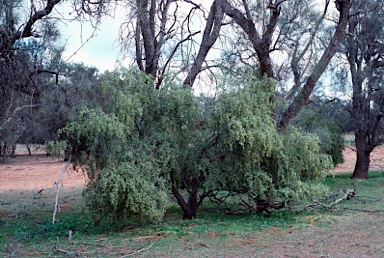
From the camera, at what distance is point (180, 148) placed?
12.0m

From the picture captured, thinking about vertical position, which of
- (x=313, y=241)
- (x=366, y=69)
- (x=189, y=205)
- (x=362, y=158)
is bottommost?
(x=313, y=241)

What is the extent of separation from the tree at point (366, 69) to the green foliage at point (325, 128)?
1.51m

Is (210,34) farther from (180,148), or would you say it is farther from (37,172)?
(37,172)

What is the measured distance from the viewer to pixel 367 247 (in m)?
9.21

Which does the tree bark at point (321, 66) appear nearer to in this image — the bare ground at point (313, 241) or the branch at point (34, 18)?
the bare ground at point (313, 241)

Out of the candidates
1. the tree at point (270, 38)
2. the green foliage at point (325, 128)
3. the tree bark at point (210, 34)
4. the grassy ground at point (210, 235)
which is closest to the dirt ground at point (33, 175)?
the grassy ground at point (210, 235)

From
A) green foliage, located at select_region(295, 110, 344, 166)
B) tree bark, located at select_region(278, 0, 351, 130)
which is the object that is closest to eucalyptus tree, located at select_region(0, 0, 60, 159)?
tree bark, located at select_region(278, 0, 351, 130)

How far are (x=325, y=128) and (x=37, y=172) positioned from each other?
1818cm

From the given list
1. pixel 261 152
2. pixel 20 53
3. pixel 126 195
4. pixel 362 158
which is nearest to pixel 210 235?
pixel 126 195

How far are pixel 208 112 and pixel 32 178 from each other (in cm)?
1968

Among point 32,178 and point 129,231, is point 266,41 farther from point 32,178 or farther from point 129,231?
point 32,178

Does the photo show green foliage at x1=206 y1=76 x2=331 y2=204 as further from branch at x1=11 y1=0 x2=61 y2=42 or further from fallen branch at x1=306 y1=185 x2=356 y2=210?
branch at x1=11 y1=0 x2=61 y2=42

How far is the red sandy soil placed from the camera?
25272 mm

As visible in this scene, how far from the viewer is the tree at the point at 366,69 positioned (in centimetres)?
2302
